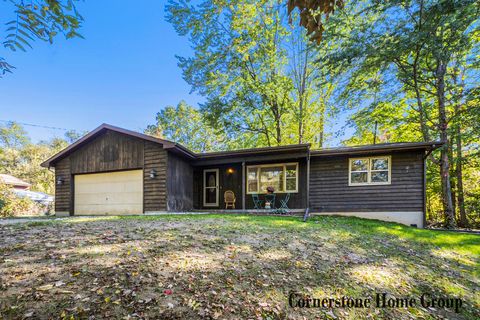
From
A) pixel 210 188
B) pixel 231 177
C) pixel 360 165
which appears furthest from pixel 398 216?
pixel 210 188

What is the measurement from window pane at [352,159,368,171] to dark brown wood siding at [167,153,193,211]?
24.3 ft

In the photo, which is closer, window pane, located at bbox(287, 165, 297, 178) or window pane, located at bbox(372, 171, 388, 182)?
window pane, located at bbox(372, 171, 388, 182)

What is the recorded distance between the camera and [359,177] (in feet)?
33.4

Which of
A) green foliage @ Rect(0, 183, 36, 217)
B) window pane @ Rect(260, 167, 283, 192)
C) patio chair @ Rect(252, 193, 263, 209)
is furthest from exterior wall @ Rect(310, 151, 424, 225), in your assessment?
green foliage @ Rect(0, 183, 36, 217)

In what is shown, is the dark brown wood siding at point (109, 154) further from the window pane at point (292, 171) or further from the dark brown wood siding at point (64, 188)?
the window pane at point (292, 171)

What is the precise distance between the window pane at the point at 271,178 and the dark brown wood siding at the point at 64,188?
9.13 metres

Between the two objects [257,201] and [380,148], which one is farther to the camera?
[257,201]

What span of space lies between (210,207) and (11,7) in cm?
1115

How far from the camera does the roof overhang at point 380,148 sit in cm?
895

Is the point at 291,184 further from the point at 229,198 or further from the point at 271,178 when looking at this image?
the point at 229,198

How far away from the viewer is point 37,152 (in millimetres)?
28750

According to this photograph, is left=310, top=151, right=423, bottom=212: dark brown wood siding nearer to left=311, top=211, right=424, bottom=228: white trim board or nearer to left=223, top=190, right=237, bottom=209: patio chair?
left=311, top=211, right=424, bottom=228: white trim board

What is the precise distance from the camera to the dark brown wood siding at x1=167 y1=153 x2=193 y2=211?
9977 millimetres

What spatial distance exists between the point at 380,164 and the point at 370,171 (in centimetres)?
48
